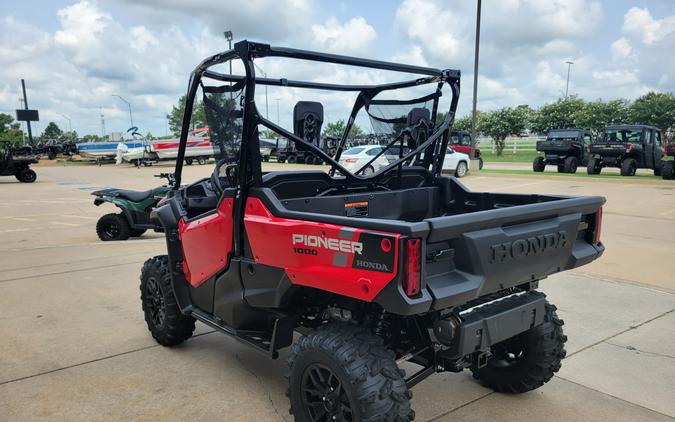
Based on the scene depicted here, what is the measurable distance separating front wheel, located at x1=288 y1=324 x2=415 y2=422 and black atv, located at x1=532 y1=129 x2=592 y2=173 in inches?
820

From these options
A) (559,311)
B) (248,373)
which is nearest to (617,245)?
(559,311)

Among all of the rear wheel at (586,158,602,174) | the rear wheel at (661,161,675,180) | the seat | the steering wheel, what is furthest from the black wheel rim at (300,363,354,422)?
the rear wheel at (586,158,602,174)

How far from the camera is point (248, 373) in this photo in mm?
3664

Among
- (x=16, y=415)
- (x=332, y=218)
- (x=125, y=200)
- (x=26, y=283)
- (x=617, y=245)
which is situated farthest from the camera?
(x=125, y=200)

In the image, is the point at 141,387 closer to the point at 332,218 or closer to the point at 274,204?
the point at 274,204

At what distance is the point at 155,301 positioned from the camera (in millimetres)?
4215

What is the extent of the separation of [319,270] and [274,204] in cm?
53

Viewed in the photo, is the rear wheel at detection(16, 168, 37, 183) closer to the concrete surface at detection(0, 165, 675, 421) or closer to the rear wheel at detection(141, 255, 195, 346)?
the concrete surface at detection(0, 165, 675, 421)

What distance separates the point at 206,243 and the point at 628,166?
1937 cm

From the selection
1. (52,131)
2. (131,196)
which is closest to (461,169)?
(131,196)

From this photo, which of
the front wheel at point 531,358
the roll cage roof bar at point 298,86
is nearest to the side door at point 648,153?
the roll cage roof bar at point 298,86

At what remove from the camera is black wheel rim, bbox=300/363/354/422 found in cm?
249

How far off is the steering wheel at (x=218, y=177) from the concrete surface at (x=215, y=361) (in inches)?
52.1

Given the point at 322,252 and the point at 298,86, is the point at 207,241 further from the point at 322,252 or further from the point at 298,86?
the point at 298,86
